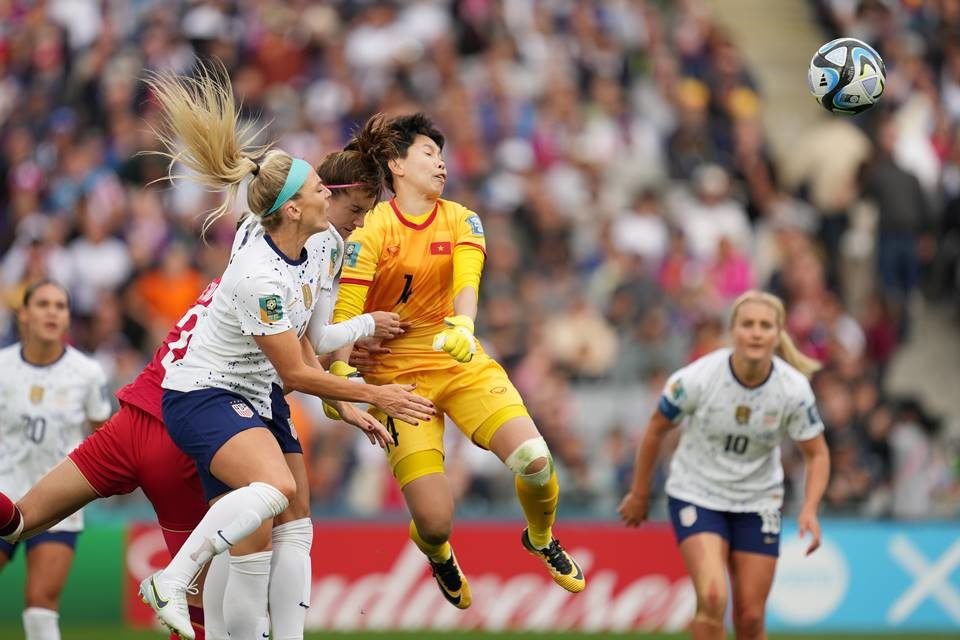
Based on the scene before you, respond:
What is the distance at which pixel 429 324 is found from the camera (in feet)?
31.4

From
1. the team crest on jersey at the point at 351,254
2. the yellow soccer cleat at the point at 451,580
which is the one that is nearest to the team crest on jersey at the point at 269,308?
the team crest on jersey at the point at 351,254

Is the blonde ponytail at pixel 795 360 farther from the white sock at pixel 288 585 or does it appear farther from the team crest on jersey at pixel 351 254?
the white sock at pixel 288 585

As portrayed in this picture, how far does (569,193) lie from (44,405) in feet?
28.0

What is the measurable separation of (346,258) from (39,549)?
2.75 meters

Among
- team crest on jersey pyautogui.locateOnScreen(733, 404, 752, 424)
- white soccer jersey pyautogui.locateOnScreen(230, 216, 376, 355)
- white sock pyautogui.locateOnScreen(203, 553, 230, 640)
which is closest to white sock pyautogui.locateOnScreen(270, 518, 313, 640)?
white sock pyautogui.locateOnScreen(203, 553, 230, 640)

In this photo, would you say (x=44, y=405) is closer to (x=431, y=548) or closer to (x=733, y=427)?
(x=431, y=548)

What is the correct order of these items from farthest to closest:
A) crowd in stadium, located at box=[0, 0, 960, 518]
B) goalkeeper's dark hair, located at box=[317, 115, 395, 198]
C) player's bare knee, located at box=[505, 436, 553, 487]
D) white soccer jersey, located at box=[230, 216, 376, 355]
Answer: crowd in stadium, located at box=[0, 0, 960, 518], player's bare knee, located at box=[505, 436, 553, 487], goalkeeper's dark hair, located at box=[317, 115, 395, 198], white soccer jersey, located at box=[230, 216, 376, 355]

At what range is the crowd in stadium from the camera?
1557 cm

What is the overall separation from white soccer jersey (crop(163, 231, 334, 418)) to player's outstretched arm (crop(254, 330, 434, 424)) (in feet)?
0.23

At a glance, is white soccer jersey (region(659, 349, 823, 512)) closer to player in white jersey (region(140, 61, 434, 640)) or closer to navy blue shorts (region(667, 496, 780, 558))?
navy blue shorts (region(667, 496, 780, 558))

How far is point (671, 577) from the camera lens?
14617 millimetres

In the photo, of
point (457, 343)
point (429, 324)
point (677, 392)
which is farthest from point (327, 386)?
point (677, 392)

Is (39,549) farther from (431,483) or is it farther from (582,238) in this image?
(582,238)

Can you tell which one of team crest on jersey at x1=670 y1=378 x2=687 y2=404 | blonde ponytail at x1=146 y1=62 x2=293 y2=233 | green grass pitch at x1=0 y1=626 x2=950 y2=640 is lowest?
green grass pitch at x1=0 y1=626 x2=950 y2=640
